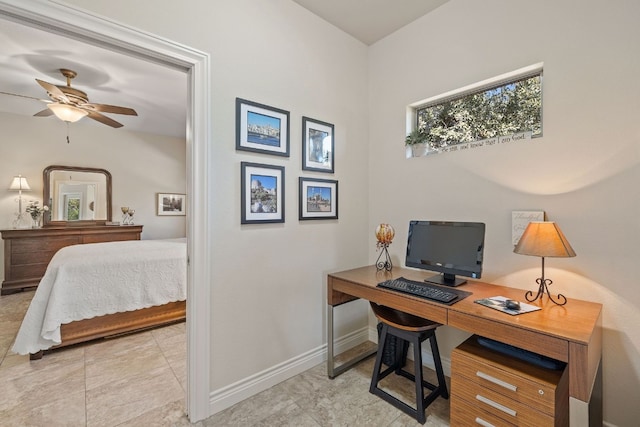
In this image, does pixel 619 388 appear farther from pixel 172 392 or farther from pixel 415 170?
pixel 172 392

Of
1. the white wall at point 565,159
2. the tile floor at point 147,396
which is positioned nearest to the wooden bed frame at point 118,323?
the tile floor at point 147,396

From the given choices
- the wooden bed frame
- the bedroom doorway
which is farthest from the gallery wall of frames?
the wooden bed frame

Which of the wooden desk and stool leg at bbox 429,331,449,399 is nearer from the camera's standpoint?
the wooden desk

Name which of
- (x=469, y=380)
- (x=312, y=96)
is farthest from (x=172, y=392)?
(x=312, y=96)

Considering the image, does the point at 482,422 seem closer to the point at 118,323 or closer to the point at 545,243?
the point at 545,243

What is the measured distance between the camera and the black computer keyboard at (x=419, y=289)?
1494 millimetres

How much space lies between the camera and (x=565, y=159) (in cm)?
158

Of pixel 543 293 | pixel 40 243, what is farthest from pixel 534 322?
pixel 40 243

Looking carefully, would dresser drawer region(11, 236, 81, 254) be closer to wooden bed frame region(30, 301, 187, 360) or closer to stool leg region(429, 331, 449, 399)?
wooden bed frame region(30, 301, 187, 360)

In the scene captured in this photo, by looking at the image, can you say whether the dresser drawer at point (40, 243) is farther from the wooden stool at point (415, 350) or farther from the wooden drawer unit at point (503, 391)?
the wooden drawer unit at point (503, 391)

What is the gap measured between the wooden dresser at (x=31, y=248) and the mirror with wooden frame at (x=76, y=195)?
0.31 metres

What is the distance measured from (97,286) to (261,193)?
188cm

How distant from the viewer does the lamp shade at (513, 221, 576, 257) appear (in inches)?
52.6

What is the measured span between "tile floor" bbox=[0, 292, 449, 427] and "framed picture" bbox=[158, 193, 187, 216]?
3248 mm
